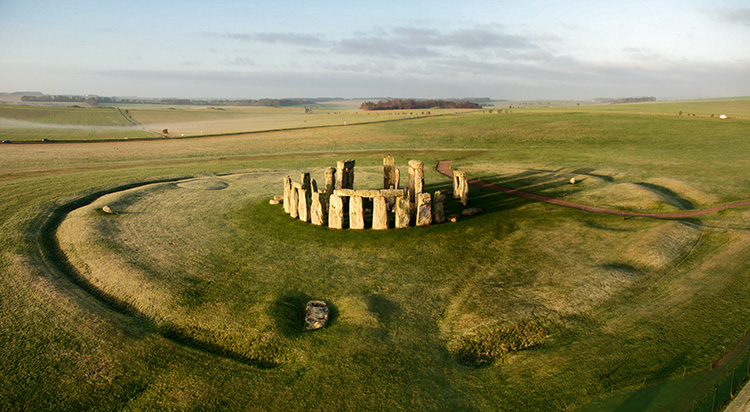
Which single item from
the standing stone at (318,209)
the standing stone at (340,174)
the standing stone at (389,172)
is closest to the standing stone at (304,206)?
the standing stone at (318,209)

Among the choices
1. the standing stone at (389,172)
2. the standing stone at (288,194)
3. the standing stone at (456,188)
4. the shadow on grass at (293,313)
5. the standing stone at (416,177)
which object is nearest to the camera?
the shadow on grass at (293,313)

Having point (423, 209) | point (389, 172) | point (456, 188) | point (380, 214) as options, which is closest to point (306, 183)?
point (380, 214)

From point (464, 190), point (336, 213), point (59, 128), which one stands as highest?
point (59, 128)

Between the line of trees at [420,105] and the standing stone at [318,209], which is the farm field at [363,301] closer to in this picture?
the standing stone at [318,209]

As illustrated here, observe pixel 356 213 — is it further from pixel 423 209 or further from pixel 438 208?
pixel 438 208

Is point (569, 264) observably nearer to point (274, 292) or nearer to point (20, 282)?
point (274, 292)

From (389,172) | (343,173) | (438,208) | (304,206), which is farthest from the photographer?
(389,172)

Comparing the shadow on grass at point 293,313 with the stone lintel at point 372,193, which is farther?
the stone lintel at point 372,193
